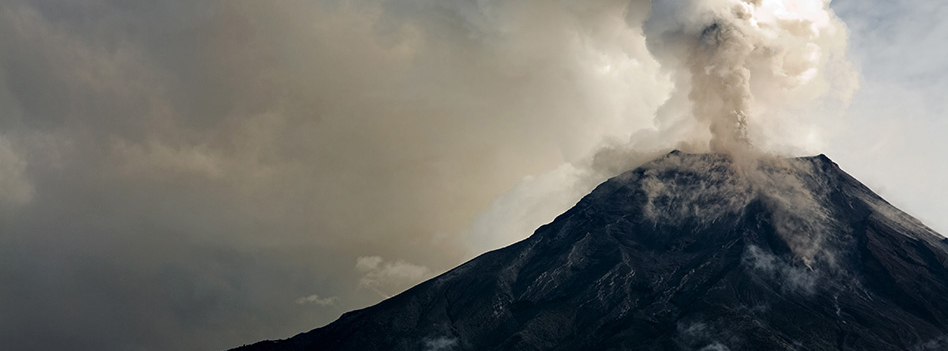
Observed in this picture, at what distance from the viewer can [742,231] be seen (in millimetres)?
163375

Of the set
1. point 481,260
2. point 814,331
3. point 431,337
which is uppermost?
point 481,260

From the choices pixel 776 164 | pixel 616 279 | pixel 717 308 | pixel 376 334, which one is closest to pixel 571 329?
pixel 616 279

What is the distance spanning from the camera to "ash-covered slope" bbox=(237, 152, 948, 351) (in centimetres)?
13788

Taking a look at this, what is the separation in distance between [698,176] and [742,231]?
2324 cm

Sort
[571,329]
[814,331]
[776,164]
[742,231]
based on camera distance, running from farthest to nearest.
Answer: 1. [776,164]
2. [742,231]
3. [571,329]
4. [814,331]

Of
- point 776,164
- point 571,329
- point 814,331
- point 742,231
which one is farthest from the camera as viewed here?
point 776,164

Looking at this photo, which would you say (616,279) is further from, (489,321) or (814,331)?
(814,331)

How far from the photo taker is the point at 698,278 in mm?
155000

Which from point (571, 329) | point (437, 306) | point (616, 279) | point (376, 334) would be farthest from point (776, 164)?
point (376, 334)

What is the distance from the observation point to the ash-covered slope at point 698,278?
137875 mm

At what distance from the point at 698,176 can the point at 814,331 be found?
56305mm

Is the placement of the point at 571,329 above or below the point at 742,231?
below

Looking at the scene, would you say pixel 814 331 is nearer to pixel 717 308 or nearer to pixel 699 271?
pixel 717 308

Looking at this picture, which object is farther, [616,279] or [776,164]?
[776,164]
